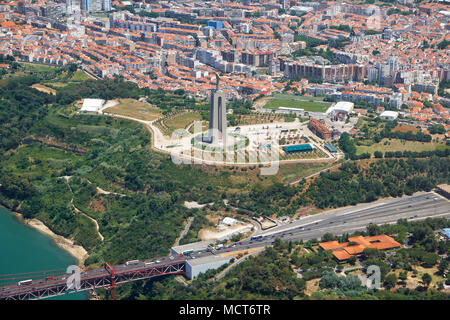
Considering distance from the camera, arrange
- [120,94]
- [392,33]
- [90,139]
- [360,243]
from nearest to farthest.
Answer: [360,243], [90,139], [120,94], [392,33]

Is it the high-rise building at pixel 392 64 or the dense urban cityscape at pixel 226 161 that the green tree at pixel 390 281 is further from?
the high-rise building at pixel 392 64

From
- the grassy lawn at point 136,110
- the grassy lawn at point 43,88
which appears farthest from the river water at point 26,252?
the grassy lawn at point 43,88

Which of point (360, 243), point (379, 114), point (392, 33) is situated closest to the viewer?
point (360, 243)

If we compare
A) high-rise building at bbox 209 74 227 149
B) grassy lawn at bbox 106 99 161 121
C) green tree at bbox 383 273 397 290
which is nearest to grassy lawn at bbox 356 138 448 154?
high-rise building at bbox 209 74 227 149

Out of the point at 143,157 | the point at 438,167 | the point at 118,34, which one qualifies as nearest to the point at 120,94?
the point at 143,157

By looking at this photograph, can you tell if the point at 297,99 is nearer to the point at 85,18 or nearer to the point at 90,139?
the point at 90,139

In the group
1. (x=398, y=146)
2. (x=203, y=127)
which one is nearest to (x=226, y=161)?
(x=203, y=127)
